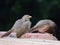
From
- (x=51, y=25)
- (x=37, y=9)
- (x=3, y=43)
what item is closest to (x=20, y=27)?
(x=51, y=25)

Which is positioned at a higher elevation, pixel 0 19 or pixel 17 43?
pixel 0 19

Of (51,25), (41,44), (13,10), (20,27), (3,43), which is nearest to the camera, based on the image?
(41,44)

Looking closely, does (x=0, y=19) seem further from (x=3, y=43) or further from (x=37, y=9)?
(x=3, y=43)

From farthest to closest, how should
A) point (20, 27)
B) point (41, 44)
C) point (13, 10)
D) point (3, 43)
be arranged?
point (13, 10), point (20, 27), point (3, 43), point (41, 44)

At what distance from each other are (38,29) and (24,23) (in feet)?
0.75

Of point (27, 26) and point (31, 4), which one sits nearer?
point (27, 26)

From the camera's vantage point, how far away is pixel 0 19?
9656mm

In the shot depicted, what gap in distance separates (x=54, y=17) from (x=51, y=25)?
342 cm

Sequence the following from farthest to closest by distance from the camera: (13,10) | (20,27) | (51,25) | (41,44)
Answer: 1. (13,10)
2. (51,25)
3. (20,27)
4. (41,44)

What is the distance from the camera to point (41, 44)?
3.01m

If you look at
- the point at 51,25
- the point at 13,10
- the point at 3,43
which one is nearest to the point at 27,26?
the point at 51,25

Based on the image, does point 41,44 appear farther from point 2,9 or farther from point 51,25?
point 2,9

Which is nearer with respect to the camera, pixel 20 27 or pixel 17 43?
pixel 17 43

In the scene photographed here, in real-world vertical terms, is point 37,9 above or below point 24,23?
above
